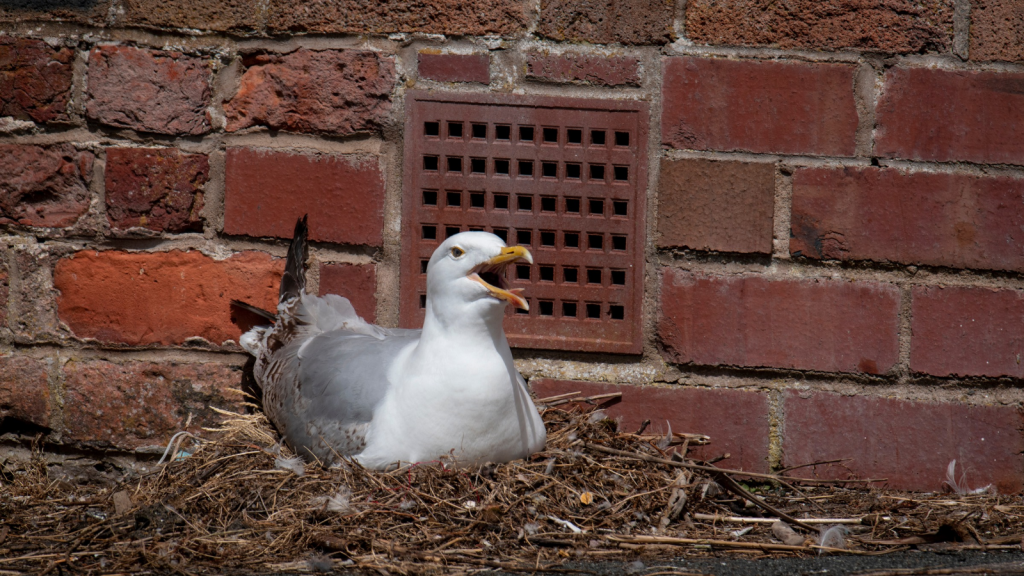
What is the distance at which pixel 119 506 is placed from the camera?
74.0 inches

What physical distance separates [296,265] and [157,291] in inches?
17.2

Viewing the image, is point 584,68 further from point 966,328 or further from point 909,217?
point 966,328

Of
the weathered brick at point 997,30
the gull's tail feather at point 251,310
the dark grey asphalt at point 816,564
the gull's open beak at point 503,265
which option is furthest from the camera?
the gull's tail feather at point 251,310

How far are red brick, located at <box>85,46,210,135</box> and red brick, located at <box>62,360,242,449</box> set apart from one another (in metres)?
0.69

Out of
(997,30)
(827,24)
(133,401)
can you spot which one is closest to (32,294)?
(133,401)

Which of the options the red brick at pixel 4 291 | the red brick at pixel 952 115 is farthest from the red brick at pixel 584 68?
the red brick at pixel 4 291

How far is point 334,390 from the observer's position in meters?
2.04

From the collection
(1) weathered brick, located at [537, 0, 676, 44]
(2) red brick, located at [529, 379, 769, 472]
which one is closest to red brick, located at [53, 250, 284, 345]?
(2) red brick, located at [529, 379, 769, 472]

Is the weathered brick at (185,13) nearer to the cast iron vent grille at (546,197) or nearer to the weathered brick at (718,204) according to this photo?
the cast iron vent grille at (546,197)

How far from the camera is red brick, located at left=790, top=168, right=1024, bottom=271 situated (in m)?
2.21

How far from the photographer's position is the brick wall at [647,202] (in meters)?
2.22

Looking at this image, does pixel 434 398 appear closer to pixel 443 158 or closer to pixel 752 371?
pixel 443 158

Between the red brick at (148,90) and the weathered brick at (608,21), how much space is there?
3.22 feet

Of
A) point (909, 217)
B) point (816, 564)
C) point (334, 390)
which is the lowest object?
point (816, 564)
